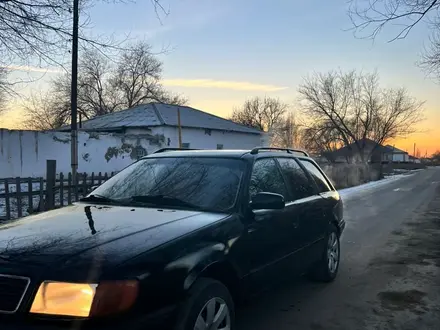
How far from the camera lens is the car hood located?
8.52ft

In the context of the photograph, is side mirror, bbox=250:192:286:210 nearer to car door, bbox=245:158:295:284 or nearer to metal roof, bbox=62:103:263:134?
car door, bbox=245:158:295:284

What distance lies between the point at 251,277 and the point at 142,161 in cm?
188

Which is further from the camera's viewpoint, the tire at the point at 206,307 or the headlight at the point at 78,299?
the tire at the point at 206,307

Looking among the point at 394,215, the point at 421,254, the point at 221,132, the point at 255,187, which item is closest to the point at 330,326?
the point at 255,187

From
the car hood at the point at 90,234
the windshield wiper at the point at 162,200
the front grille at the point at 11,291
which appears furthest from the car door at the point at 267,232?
the front grille at the point at 11,291

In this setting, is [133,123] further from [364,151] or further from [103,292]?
[364,151]

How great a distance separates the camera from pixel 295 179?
16.3 feet

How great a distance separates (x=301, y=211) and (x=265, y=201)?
111 cm

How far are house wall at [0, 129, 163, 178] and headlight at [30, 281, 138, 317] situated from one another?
16981 millimetres

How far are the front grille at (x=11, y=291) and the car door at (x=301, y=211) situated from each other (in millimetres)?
2603

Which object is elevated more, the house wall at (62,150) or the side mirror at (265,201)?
the house wall at (62,150)

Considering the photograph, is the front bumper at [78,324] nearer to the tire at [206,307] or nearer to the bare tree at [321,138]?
the tire at [206,307]

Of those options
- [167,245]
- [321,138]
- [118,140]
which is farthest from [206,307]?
[321,138]

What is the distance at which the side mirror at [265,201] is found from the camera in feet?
12.1
